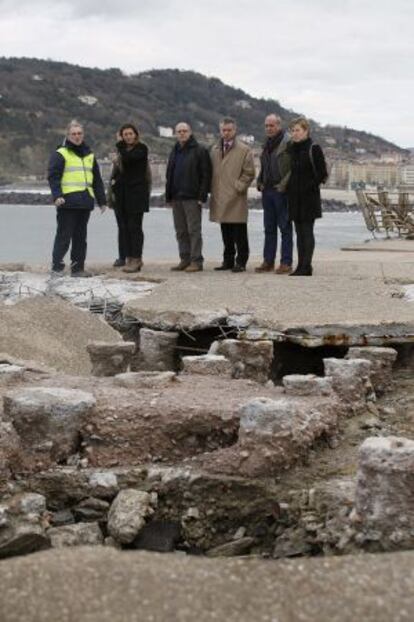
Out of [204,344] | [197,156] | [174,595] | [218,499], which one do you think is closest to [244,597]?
[174,595]

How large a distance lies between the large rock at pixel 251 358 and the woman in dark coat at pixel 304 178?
9.85 feet

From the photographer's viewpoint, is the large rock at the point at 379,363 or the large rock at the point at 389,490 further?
the large rock at the point at 379,363

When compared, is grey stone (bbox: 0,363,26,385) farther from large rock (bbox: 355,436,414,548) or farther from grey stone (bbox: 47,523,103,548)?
large rock (bbox: 355,436,414,548)

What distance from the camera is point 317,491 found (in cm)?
393

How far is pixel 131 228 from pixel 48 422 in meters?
5.54

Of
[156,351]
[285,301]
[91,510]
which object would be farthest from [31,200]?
[91,510]

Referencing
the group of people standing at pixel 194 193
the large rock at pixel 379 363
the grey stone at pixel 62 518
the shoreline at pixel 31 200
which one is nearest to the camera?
the grey stone at pixel 62 518

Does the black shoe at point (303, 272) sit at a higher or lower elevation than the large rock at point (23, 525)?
higher

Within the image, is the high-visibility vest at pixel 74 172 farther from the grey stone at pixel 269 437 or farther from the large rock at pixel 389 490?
the large rock at pixel 389 490

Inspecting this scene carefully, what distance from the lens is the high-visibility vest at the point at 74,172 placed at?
9422 mm

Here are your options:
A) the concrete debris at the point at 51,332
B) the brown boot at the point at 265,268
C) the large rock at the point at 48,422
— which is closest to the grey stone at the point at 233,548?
the large rock at the point at 48,422

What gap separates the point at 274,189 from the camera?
29.6 feet

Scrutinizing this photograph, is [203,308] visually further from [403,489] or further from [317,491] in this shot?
[403,489]

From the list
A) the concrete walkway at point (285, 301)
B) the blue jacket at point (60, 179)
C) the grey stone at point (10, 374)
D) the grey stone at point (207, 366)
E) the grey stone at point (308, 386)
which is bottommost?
the grey stone at point (10, 374)
